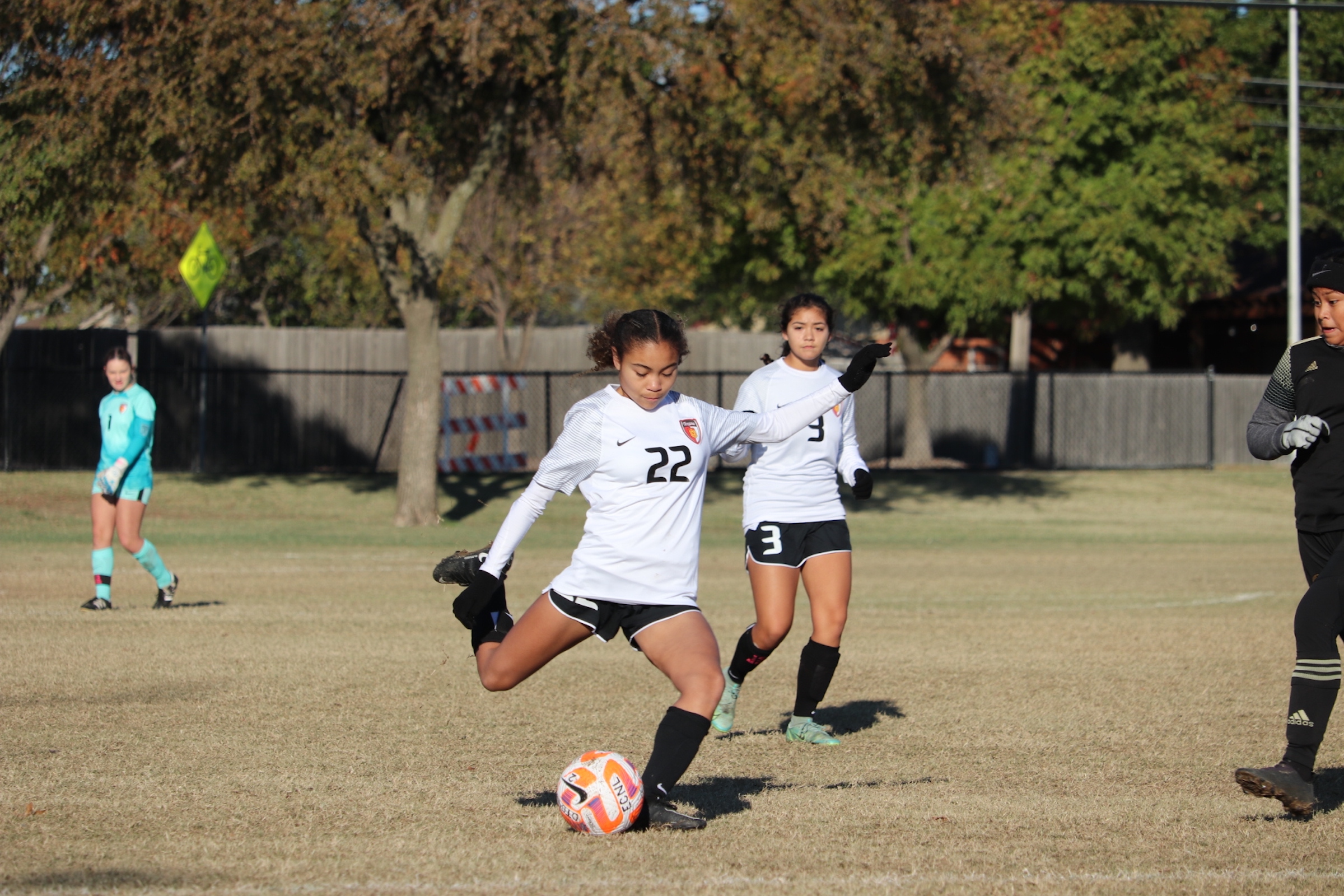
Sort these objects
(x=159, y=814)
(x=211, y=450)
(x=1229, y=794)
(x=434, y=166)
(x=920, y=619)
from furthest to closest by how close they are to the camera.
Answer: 1. (x=211, y=450)
2. (x=434, y=166)
3. (x=920, y=619)
4. (x=1229, y=794)
5. (x=159, y=814)

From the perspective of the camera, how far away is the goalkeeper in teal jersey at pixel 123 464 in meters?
11.4

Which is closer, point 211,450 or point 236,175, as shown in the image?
point 236,175

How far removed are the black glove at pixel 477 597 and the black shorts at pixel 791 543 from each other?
86.8 inches

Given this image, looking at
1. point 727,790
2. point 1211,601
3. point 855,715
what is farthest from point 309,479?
point 727,790

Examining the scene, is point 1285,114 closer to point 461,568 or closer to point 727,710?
point 727,710

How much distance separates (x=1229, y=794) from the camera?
5.97 m

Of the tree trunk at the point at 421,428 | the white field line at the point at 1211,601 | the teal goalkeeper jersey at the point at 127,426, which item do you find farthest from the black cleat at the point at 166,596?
the tree trunk at the point at 421,428

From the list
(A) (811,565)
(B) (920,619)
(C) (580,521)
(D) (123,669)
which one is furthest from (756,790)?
(C) (580,521)

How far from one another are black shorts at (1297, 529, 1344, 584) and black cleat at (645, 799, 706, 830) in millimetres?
2683

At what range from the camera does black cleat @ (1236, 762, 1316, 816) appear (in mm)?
5324

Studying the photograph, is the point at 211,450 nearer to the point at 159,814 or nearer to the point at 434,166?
the point at 434,166

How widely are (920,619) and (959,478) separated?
59.9ft

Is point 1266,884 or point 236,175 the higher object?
point 236,175

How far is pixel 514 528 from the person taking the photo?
17.3 ft
